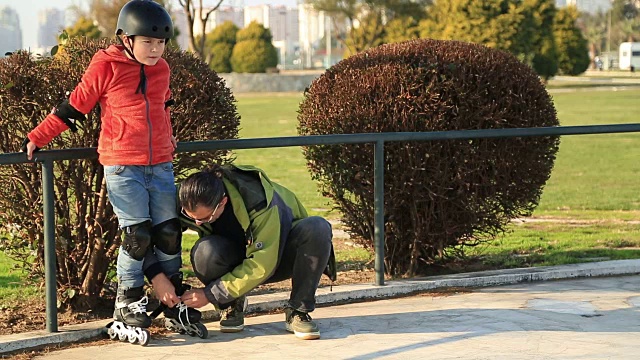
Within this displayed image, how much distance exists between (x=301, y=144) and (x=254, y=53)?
55743mm

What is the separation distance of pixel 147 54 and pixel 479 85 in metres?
2.45

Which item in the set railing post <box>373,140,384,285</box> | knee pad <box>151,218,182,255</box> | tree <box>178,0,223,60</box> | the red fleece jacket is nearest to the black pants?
knee pad <box>151,218,182,255</box>

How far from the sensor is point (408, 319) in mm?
5539

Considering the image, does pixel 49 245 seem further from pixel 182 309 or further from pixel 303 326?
pixel 303 326

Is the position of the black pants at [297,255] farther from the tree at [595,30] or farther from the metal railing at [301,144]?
the tree at [595,30]

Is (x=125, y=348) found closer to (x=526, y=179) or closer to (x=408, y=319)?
(x=408, y=319)

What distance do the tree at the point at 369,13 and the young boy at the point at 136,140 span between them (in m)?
57.5

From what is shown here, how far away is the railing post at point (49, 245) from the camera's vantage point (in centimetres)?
504

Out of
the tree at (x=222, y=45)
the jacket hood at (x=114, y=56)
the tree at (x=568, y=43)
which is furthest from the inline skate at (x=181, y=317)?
the tree at (x=222, y=45)

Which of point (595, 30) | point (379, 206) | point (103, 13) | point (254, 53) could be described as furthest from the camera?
point (595, 30)

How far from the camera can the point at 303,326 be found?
5113mm

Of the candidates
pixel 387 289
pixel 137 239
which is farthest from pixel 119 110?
pixel 387 289

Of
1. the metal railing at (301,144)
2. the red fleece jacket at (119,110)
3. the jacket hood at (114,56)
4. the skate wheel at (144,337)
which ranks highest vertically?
the jacket hood at (114,56)

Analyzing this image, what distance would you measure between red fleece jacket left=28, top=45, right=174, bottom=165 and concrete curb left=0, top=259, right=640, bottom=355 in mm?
968
